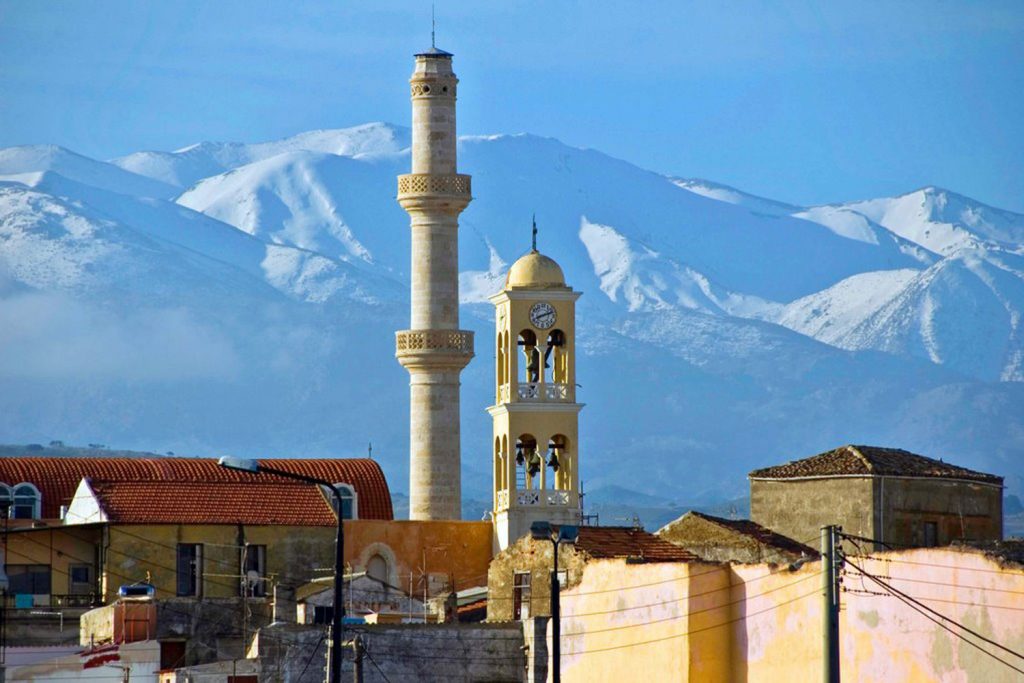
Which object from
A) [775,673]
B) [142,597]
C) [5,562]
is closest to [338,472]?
[5,562]

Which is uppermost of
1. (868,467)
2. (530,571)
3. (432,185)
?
(432,185)

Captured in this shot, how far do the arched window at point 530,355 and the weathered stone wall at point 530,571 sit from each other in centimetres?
1401

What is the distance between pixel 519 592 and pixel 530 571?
0.66 metres

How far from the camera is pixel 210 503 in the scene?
68125 millimetres

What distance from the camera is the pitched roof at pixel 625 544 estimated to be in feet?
191

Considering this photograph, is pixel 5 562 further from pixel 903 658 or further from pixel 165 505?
pixel 903 658

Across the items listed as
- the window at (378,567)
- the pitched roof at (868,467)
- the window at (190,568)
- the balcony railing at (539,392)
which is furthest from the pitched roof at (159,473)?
the pitched roof at (868,467)

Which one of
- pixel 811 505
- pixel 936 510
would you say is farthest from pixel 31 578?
pixel 936 510

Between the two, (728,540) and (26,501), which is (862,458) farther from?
(26,501)

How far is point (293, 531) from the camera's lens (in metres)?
67.7

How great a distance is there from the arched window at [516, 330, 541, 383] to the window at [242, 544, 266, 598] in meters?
12.1

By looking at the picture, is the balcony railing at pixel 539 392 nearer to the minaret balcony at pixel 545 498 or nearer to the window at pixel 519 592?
the minaret balcony at pixel 545 498

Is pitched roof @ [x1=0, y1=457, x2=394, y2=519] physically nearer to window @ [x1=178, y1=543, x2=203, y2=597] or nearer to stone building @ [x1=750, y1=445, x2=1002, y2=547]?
window @ [x1=178, y1=543, x2=203, y2=597]

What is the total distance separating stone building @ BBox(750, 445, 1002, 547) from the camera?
2371 inches
